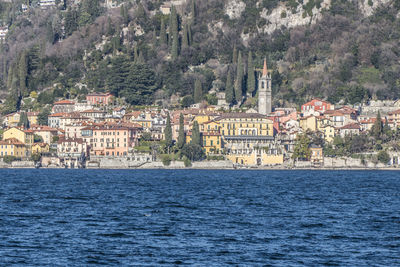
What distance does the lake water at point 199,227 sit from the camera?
30.7 meters

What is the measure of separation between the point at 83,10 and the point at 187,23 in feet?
99.1

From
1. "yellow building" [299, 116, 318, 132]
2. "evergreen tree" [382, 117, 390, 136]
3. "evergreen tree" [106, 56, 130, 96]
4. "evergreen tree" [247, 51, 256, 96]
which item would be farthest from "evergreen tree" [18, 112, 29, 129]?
"evergreen tree" [382, 117, 390, 136]

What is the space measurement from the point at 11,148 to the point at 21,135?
4.04m

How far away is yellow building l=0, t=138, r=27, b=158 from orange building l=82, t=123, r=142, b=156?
8.51m

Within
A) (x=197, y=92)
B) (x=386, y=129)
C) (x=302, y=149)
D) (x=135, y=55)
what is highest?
(x=135, y=55)

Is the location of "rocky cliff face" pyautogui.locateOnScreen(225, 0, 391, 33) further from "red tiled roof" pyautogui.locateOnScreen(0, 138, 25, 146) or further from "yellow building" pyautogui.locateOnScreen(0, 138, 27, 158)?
"yellow building" pyautogui.locateOnScreen(0, 138, 27, 158)

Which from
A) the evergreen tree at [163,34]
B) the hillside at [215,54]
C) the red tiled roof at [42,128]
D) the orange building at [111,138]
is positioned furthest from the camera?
the evergreen tree at [163,34]

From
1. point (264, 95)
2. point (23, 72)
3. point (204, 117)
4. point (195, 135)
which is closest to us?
point (195, 135)

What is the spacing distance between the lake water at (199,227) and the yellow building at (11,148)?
51.5 m

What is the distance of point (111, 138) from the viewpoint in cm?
11544

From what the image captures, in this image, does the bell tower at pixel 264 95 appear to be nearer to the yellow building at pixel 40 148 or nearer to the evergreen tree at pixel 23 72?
the yellow building at pixel 40 148

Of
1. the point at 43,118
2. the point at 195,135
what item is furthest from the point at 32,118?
the point at 195,135

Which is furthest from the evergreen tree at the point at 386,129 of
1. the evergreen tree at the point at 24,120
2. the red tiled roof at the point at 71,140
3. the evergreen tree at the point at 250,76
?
the evergreen tree at the point at 24,120

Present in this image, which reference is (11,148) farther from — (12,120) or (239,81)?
(239,81)
